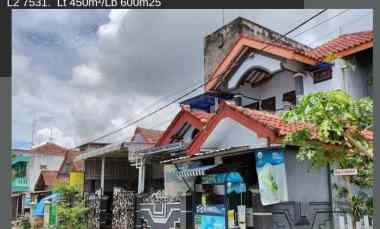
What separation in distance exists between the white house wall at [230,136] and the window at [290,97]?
10.6 feet

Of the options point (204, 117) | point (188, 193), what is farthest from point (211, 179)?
point (204, 117)

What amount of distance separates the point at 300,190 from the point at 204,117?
636 centimetres

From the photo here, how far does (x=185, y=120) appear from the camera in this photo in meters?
17.4

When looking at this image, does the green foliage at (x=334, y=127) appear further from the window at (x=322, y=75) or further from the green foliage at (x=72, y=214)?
the green foliage at (x=72, y=214)

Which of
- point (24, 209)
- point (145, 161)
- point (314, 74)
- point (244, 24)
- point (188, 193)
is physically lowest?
point (24, 209)

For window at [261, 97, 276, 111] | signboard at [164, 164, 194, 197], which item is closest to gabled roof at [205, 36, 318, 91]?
window at [261, 97, 276, 111]

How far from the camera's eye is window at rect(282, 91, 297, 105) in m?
15.0

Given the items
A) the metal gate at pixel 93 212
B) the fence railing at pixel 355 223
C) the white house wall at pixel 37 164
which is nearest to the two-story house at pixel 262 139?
the fence railing at pixel 355 223

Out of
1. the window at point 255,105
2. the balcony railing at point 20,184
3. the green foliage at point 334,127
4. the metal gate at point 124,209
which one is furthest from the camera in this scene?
the balcony railing at point 20,184

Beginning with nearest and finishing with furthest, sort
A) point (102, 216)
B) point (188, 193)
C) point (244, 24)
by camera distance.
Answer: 1. point (188, 193)
2. point (102, 216)
3. point (244, 24)

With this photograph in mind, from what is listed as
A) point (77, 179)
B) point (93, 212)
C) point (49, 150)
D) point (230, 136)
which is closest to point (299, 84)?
point (230, 136)

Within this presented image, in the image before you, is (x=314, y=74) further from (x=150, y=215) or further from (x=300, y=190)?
(x=150, y=215)

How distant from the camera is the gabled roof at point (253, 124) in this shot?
10.6m

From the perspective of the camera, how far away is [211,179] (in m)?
12.9
